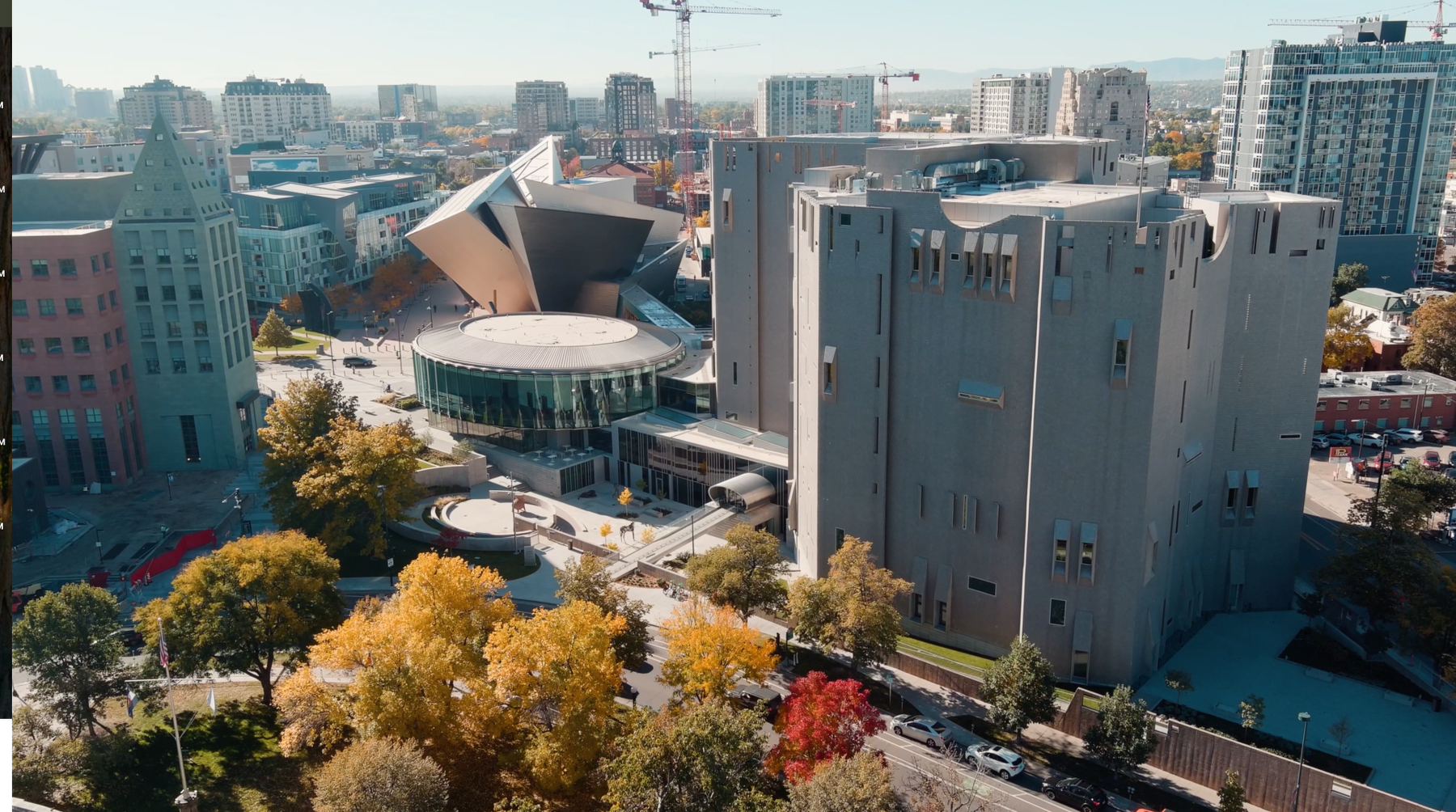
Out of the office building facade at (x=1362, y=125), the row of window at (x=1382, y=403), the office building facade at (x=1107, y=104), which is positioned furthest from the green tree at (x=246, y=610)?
the office building facade at (x=1107, y=104)

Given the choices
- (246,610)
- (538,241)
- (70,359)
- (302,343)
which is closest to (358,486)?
(246,610)

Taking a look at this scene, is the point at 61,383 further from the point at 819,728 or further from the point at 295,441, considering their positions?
the point at 819,728

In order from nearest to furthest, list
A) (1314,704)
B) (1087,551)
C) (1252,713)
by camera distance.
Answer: (1252,713), (1314,704), (1087,551)

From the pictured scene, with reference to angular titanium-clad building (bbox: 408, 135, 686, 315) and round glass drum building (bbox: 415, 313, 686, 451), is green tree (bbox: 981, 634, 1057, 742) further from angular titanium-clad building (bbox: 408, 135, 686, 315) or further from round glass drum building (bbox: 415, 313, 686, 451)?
angular titanium-clad building (bbox: 408, 135, 686, 315)

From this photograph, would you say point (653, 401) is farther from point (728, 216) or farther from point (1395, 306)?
point (1395, 306)

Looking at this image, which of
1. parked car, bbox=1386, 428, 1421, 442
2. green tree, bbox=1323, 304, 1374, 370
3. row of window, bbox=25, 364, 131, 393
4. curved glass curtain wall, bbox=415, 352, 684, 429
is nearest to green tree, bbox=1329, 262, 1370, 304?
green tree, bbox=1323, 304, 1374, 370

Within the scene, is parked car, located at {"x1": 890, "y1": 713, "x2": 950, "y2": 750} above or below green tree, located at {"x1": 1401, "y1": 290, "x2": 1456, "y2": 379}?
below

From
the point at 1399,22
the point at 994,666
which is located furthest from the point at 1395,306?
the point at 994,666

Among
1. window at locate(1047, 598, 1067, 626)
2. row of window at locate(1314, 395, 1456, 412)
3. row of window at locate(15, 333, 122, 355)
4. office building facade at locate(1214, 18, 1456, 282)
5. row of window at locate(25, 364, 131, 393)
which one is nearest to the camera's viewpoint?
window at locate(1047, 598, 1067, 626)
